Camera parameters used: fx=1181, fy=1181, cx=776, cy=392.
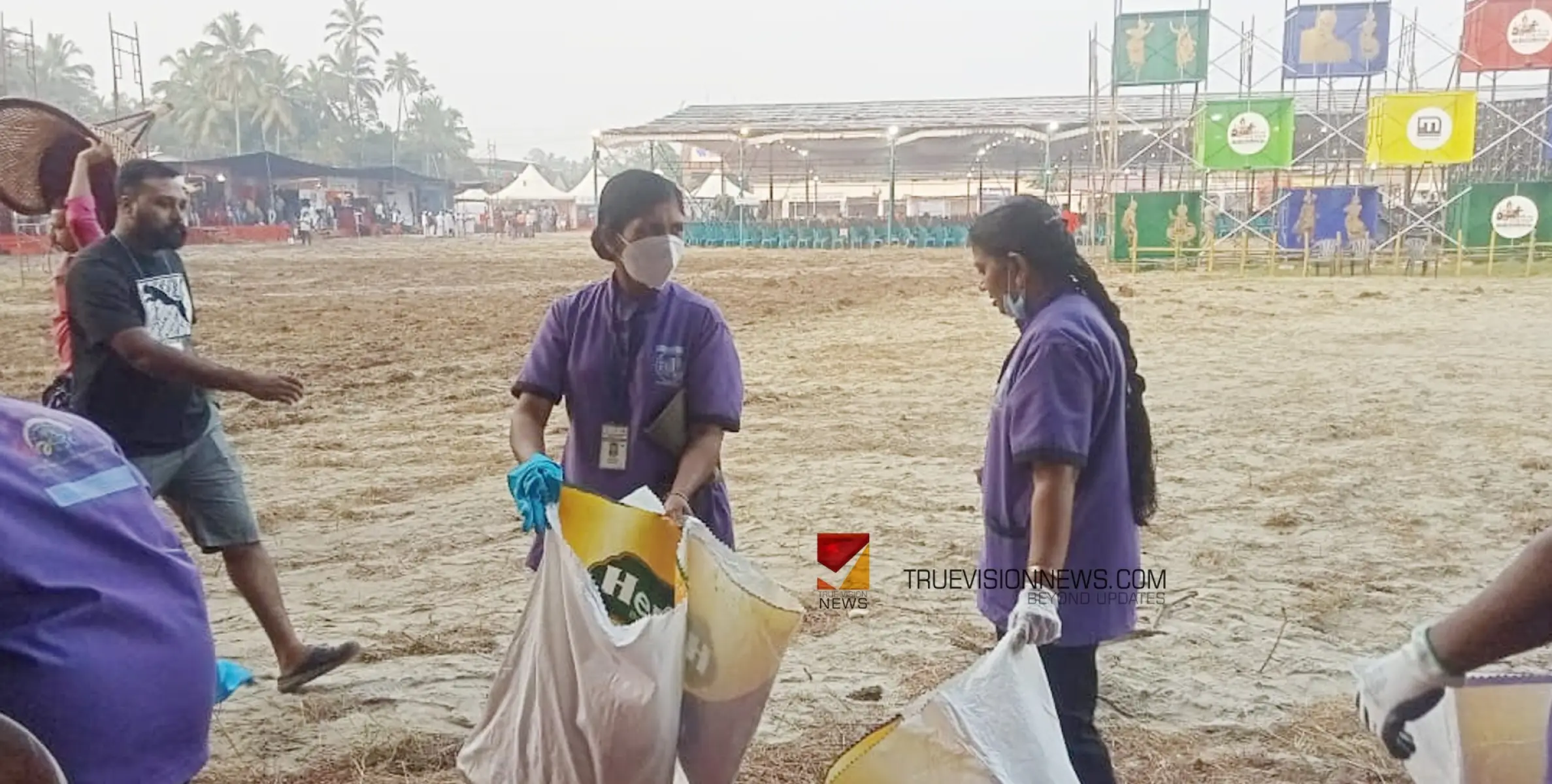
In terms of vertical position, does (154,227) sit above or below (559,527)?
above

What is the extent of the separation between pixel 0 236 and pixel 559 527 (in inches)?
1193

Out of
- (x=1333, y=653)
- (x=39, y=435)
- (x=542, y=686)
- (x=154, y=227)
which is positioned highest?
(x=154, y=227)

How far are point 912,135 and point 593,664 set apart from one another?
39052 mm

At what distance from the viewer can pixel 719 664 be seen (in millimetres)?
2369

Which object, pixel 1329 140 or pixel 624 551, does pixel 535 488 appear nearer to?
pixel 624 551

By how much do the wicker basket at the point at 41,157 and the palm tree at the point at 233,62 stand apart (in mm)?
68890

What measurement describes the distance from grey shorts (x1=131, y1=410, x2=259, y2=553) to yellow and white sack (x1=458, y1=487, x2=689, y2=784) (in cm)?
156

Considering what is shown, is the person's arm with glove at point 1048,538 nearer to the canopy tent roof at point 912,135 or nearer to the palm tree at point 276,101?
the canopy tent roof at point 912,135

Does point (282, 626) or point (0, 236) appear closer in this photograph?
point (282, 626)

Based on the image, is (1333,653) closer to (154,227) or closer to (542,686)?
(542,686)

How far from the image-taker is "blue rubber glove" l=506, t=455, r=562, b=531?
7.96ft

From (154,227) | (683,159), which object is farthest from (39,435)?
(683,159)

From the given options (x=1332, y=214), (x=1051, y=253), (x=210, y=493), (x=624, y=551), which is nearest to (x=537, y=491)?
(x=624, y=551)

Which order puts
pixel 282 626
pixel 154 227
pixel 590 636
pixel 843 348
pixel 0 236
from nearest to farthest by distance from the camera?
pixel 590 636 < pixel 154 227 < pixel 282 626 < pixel 843 348 < pixel 0 236
